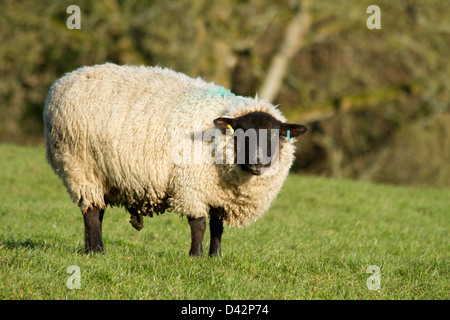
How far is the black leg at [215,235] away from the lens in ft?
21.3

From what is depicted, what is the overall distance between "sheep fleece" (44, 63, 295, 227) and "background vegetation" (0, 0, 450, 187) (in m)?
9.64

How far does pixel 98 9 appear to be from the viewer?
55.6ft

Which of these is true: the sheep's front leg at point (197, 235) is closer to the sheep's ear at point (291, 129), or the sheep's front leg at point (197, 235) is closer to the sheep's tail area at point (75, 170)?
the sheep's tail area at point (75, 170)

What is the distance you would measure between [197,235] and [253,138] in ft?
3.82

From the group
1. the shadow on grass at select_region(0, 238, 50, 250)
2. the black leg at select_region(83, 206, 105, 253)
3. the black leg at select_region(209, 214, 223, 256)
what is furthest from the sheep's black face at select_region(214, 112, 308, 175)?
the shadow on grass at select_region(0, 238, 50, 250)

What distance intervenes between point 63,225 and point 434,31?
13216 mm

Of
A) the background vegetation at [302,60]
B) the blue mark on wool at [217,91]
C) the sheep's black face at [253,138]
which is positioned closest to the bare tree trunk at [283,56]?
the background vegetation at [302,60]

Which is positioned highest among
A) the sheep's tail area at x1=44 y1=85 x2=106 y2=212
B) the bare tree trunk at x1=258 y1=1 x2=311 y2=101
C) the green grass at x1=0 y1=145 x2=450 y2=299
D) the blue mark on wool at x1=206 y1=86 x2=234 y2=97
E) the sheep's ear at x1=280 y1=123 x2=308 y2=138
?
the bare tree trunk at x1=258 y1=1 x2=311 y2=101

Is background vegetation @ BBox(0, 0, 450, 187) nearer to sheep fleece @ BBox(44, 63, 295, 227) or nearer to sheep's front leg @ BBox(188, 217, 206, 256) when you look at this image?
sheep fleece @ BBox(44, 63, 295, 227)

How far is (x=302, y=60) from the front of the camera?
2222cm

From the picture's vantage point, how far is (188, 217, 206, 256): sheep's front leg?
624 centimetres

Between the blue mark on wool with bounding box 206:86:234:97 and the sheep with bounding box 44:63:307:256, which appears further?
the blue mark on wool with bounding box 206:86:234:97

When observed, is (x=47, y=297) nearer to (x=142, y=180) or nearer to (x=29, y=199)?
(x=142, y=180)

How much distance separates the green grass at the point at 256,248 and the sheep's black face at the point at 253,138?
961mm
